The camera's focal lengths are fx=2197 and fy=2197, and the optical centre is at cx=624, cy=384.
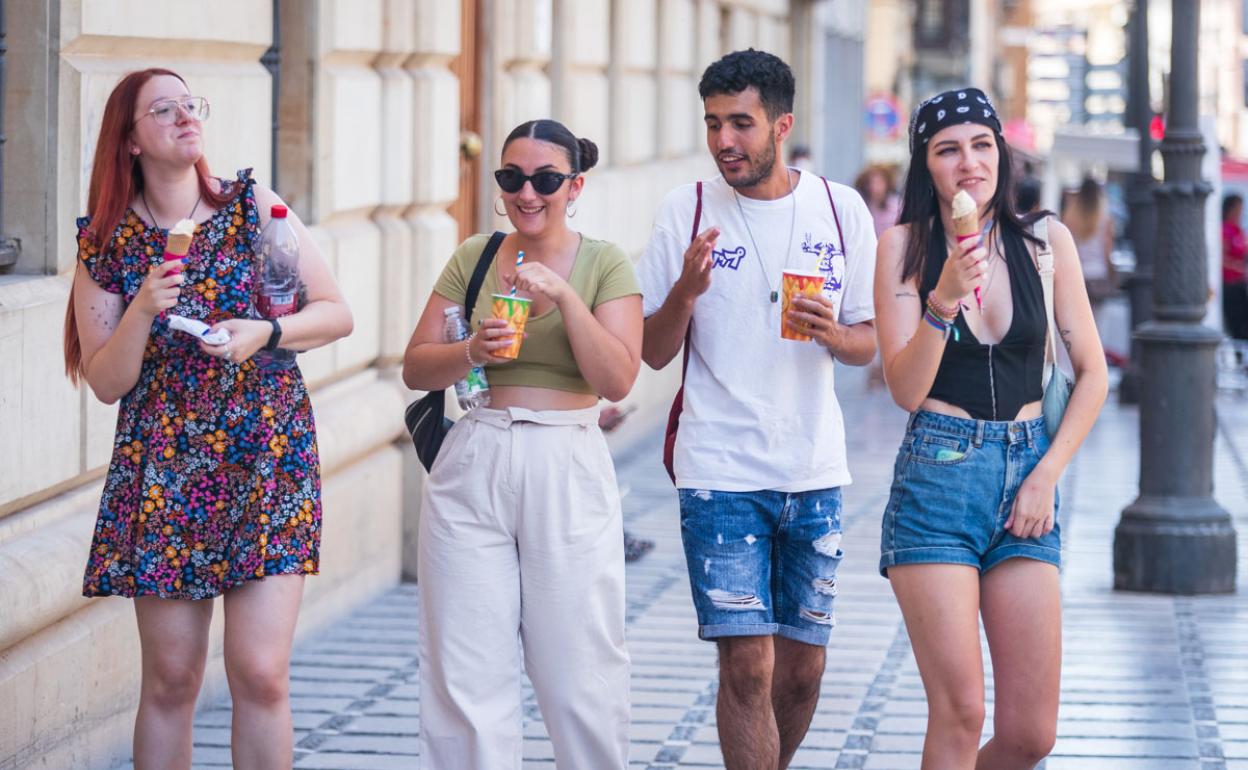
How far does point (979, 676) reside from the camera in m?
4.64

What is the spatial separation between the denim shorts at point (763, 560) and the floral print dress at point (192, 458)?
0.97 m

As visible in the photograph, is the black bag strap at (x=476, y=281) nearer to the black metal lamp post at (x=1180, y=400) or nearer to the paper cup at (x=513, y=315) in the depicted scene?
the paper cup at (x=513, y=315)

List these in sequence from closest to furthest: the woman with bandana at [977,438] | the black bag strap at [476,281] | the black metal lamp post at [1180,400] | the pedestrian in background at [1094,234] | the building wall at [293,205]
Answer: the woman with bandana at [977,438] < the black bag strap at [476,281] < the building wall at [293,205] < the black metal lamp post at [1180,400] < the pedestrian in background at [1094,234]

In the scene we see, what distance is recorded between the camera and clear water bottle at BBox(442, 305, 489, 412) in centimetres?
475

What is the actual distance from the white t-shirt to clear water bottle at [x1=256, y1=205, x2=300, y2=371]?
Result: 0.86m

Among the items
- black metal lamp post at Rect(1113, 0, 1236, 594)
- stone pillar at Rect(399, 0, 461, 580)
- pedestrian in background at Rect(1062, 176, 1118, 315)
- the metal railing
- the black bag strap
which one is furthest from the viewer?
pedestrian in background at Rect(1062, 176, 1118, 315)

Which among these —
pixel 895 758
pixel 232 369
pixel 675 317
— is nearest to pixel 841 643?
pixel 895 758

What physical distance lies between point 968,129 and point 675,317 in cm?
79

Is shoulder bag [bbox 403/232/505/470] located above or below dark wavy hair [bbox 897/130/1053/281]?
below

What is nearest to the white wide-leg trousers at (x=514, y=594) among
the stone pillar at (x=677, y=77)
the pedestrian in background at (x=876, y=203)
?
the stone pillar at (x=677, y=77)

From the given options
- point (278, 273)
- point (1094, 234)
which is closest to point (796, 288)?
point (278, 273)

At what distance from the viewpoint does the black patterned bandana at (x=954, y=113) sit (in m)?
4.73

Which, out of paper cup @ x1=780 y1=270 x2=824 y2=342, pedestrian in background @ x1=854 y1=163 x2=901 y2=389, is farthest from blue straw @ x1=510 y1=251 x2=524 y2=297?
pedestrian in background @ x1=854 y1=163 x2=901 y2=389

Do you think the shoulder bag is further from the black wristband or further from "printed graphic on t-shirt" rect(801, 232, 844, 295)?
"printed graphic on t-shirt" rect(801, 232, 844, 295)
